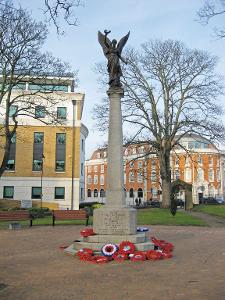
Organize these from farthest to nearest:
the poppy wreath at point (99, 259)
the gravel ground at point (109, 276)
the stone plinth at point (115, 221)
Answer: the stone plinth at point (115, 221)
the poppy wreath at point (99, 259)
the gravel ground at point (109, 276)

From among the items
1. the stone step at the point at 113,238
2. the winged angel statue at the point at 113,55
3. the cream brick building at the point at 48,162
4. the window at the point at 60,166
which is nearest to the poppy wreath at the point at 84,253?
the stone step at the point at 113,238

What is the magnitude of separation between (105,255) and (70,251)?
4.60 feet

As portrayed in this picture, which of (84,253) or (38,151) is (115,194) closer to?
(84,253)

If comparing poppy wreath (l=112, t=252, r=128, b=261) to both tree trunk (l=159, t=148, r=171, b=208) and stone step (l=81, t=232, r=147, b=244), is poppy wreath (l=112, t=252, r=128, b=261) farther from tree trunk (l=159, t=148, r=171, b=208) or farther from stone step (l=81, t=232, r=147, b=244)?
tree trunk (l=159, t=148, r=171, b=208)

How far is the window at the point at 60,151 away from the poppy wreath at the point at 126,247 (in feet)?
121

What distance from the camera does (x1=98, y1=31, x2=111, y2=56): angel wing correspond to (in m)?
13.1

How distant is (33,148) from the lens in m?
46.8

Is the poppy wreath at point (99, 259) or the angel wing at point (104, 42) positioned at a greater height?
the angel wing at point (104, 42)

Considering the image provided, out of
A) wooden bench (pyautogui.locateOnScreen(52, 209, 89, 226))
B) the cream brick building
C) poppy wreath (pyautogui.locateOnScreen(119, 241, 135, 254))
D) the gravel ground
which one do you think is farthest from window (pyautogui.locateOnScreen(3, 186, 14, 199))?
poppy wreath (pyautogui.locateOnScreen(119, 241, 135, 254))

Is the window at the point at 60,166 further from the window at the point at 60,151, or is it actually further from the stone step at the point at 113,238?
the stone step at the point at 113,238

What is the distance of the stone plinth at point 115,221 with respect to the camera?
11273mm

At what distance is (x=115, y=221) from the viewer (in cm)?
1133

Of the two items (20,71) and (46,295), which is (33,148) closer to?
(20,71)

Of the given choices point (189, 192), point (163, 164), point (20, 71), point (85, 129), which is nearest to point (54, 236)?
point (20, 71)
